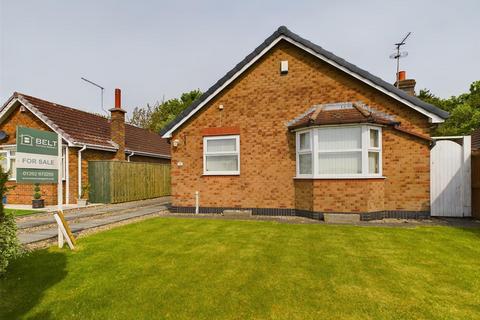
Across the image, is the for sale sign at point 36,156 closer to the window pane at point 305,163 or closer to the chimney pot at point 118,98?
the window pane at point 305,163

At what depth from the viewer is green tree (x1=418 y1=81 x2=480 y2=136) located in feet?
111

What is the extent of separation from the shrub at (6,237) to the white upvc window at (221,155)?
7031 mm

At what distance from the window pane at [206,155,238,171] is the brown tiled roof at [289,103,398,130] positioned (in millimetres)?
2775

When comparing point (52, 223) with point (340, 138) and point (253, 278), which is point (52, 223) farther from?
point (340, 138)

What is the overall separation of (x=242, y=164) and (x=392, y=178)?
5.55 metres

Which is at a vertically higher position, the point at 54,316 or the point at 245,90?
the point at 245,90

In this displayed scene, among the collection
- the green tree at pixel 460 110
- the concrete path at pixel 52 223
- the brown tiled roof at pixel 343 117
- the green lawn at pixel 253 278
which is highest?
the green tree at pixel 460 110

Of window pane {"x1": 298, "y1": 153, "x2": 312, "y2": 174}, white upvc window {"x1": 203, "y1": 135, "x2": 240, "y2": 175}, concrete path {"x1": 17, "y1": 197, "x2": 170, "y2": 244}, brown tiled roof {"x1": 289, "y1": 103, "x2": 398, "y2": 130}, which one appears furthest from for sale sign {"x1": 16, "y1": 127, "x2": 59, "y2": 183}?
window pane {"x1": 298, "y1": 153, "x2": 312, "y2": 174}

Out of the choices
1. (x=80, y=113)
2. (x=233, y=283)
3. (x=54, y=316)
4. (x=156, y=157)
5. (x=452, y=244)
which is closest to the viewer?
(x=54, y=316)

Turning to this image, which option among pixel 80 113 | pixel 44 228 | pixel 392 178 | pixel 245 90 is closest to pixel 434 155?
pixel 392 178

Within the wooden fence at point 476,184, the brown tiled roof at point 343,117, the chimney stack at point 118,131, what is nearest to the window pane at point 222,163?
the brown tiled roof at point 343,117

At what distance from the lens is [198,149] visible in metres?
11.2

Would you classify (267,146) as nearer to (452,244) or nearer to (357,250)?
(357,250)

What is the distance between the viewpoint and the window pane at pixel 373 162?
902cm
